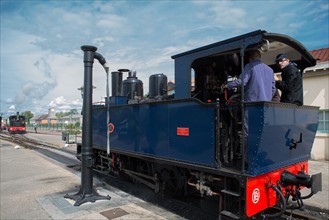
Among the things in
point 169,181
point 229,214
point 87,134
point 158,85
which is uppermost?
point 158,85

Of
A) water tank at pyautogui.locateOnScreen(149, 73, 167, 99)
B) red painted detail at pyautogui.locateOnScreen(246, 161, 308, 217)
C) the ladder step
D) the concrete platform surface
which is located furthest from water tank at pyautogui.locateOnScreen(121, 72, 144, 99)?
red painted detail at pyautogui.locateOnScreen(246, 161, 308, 217)

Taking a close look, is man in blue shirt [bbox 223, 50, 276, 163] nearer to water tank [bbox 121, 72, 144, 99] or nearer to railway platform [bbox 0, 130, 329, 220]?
railway platform [bbox 0, 130, 329, 220]

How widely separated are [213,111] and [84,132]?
328 cm

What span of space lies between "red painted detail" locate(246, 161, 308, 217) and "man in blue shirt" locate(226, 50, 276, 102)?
3.79 ft

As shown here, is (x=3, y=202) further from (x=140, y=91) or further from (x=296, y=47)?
(x=296, y=47)

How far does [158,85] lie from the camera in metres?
6.59

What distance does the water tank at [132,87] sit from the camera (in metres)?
7.71

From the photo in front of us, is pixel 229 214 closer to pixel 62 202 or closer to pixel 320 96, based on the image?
pixel 62 202

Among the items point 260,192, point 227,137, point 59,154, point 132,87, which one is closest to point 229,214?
point 260,192

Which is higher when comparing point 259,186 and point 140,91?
point 140,91

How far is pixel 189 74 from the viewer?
483 centimetres

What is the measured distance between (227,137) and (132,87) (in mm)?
3873

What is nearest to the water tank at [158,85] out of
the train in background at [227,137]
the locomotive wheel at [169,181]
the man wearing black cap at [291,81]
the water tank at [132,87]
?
the train in background at [227,137]

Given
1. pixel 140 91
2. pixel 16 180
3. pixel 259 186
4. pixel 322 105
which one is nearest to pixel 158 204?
pixel 259 186
